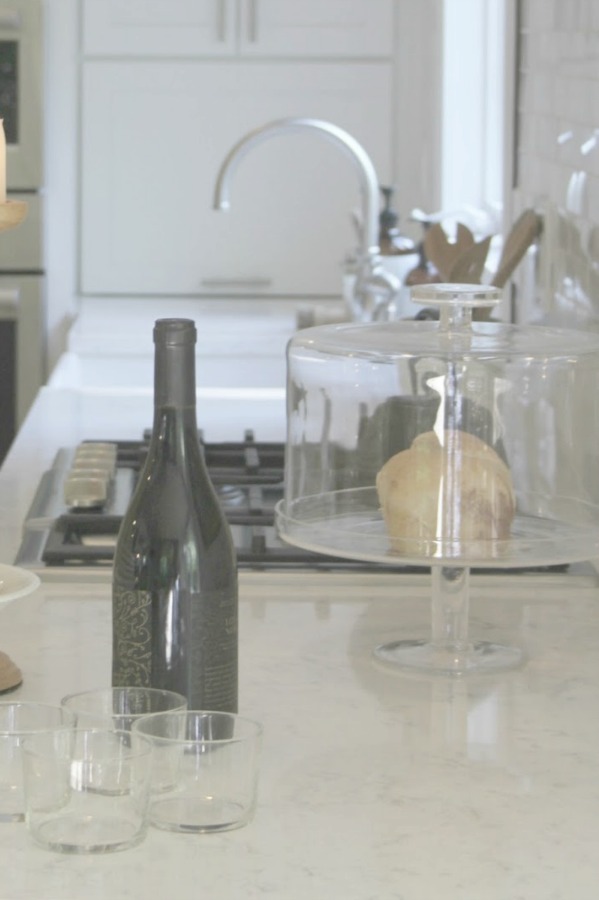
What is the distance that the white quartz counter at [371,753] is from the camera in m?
0.82

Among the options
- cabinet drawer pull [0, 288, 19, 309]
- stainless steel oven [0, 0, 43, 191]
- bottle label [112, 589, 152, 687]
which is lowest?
bottle label [112, 589, 152, 687]

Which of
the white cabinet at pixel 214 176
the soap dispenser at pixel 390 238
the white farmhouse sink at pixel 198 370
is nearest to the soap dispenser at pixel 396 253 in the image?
the soap dispenser at pixel 390 238

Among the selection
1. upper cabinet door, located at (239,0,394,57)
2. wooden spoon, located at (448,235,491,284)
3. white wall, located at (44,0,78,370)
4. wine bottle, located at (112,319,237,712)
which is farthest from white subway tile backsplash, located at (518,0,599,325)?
white wall, located at (44,0,78,370)

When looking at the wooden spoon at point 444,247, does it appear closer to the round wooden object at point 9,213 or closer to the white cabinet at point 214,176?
the round wooden object at point 9,213

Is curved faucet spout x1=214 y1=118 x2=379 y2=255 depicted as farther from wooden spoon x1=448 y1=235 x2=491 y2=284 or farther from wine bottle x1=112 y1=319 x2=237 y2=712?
wine bottle x1=112 y1=319 x2=237 y2=712

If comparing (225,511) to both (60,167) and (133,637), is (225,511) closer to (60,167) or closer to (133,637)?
(133,637)

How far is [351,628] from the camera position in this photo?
1319 millimetres

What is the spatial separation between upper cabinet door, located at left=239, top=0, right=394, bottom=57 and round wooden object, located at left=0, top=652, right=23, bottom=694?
3.21 metres

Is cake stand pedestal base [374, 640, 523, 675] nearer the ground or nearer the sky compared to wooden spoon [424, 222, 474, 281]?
nearer the ground

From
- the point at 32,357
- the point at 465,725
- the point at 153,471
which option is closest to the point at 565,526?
the point at 465,725

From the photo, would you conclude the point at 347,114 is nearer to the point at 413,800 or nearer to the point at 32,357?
the point at 32,357

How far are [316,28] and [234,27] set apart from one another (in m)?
0.21

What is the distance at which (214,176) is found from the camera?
417 centimetres

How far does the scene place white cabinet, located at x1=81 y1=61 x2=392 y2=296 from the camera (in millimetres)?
4145
